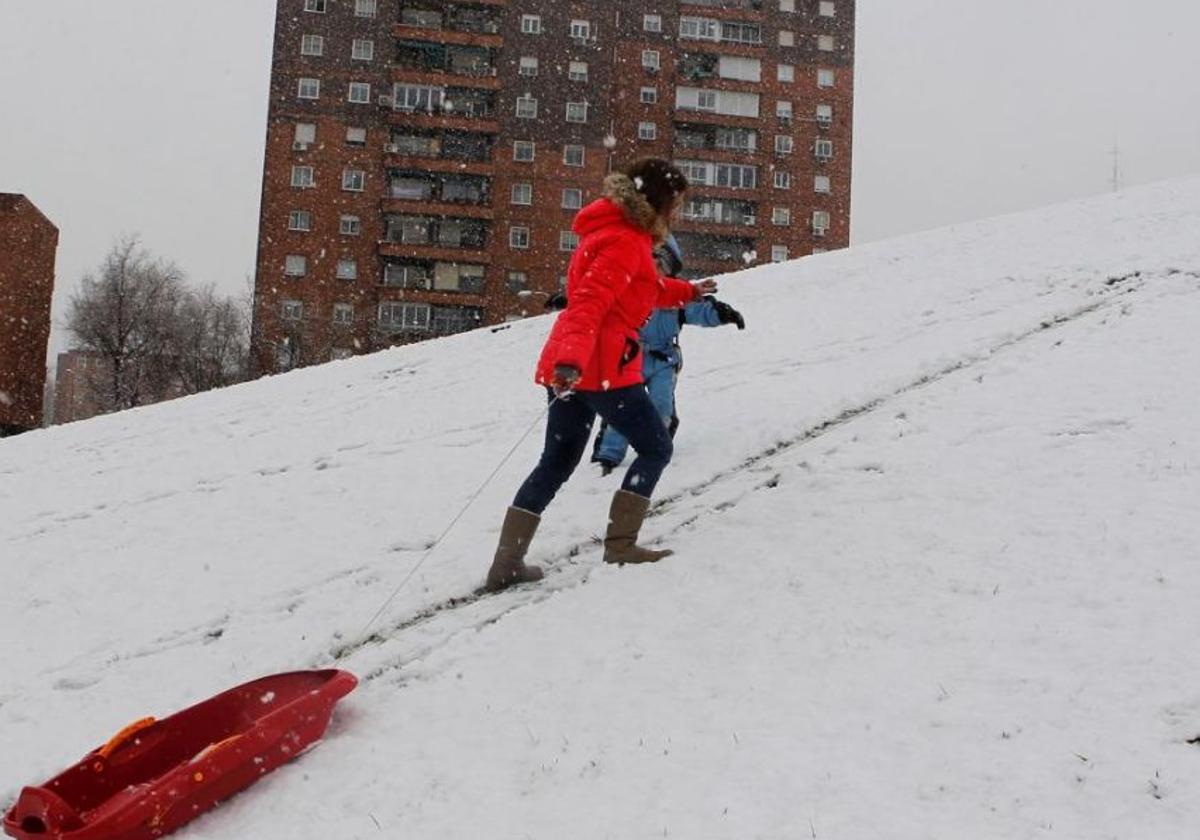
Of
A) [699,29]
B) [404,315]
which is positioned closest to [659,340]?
[404,315]

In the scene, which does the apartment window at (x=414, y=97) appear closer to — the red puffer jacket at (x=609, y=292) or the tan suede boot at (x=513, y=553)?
the red puffer jacket at (x=609, y=292)

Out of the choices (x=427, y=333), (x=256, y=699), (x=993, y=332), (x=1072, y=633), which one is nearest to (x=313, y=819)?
(x=256, y=699)

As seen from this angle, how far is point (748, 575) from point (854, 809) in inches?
80.5

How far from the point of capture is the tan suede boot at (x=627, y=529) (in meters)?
5.57

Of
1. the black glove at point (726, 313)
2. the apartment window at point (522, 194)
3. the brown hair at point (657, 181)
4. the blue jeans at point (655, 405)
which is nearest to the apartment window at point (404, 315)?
the apartment window at point (522, 194)

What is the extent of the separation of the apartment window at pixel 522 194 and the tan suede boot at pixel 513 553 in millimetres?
55366

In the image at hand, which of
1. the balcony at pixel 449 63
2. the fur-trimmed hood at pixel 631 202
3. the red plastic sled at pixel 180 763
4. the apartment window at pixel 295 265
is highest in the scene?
the balcony at pixel 449 63

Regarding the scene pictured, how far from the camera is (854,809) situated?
329 centimetres

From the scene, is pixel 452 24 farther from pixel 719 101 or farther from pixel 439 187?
pixel 719 101

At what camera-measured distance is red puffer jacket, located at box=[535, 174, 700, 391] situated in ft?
16.7

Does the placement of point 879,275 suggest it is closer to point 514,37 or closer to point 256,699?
Result: point 256,699

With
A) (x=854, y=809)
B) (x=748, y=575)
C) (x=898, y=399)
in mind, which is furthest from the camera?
(x=898, y=399)

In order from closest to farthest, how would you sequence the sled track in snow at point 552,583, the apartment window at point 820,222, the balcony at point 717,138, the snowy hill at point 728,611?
1. the snowy hill at point 728,611
2. the sled track in snow at point 552,583
3. the balcony at point 717,138
4. the apartment window at point 820,222

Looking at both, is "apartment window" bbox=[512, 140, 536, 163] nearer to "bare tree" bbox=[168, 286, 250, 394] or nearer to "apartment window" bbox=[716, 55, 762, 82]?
"apartment window" bbox=[716, 55, 762, 82]
